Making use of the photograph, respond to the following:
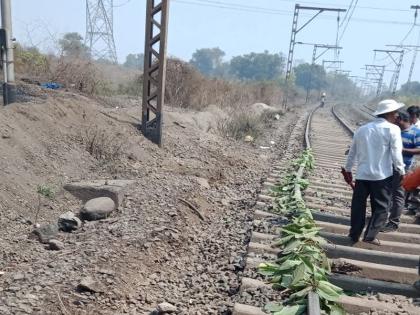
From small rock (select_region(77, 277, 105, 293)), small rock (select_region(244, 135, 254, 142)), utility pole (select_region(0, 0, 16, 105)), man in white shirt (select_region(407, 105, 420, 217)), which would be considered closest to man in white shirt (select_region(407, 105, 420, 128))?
man in white shirt (select_region(407, 105, 420, 217))

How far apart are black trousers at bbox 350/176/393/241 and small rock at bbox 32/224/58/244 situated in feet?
10.8

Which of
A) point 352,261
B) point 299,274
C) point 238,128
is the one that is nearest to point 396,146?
point 352,261

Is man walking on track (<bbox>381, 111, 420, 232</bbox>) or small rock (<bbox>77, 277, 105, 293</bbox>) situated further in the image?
man walking on track (<bbox>381, 111, 420, 232</bbox>)

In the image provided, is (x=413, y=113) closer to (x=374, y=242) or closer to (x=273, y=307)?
(x=374, y=242)

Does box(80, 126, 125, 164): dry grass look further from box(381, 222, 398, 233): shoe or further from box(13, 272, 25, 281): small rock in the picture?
box(381, 222, 398, 233): shoe

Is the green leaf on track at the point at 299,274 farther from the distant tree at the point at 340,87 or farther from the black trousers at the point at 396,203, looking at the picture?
the distant tree at the point at 340,87

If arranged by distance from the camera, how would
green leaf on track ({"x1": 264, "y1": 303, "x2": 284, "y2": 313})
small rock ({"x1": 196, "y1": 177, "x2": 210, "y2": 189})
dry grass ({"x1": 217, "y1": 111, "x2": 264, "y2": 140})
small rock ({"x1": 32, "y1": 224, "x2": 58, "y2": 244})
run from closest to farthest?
green leaf on track ({"x1": 264, "y1": 303, "x2": 284, "y2": 313}) < small rock ({"x1": 32, "y1": 224, "x2": 58, "y2": 244}) < small rock ({"x1": 196, "y1": 177, "x2": 210, "y2": 189}) < dry grass ({"x1": 217, "y1": 111, "x2": 264, "y2": 140})

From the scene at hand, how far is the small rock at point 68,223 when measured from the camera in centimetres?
525

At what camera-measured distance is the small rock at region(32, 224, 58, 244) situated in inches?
190

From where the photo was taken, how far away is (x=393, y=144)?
5.04 metres

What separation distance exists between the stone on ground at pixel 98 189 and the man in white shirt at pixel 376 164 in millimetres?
2922

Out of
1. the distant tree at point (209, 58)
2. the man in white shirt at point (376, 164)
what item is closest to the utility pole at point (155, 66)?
the man in white shirt at point (376, 164)

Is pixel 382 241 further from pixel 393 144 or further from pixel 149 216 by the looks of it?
pixel 149 216

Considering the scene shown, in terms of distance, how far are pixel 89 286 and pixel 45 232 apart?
1.25 meters
